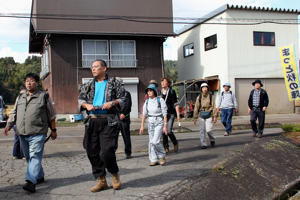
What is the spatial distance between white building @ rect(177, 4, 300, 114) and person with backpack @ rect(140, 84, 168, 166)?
645 inches

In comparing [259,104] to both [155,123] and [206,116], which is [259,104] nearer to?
[206,116]

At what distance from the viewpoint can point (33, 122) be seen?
461 centimetres

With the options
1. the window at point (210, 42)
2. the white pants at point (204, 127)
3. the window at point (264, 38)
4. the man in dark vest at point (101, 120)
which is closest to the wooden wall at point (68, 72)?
the window at point (210, 42)

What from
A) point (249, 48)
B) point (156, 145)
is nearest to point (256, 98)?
point (156, 145)

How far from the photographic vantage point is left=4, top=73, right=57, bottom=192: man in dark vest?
452 centimetres

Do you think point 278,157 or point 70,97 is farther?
point 70,97

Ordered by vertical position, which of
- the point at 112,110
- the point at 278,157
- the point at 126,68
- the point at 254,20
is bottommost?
the point at 278,157

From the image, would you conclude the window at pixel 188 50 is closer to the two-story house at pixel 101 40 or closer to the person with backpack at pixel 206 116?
the two-story house at pixel 101 40

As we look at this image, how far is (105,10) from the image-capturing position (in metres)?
22.2

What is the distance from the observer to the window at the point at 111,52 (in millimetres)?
22406

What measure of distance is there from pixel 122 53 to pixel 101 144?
19.3m

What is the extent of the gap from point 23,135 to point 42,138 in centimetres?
29

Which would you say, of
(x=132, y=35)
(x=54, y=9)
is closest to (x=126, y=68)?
(x=132, y=35)

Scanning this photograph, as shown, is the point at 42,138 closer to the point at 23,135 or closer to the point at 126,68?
the point at 23,135
